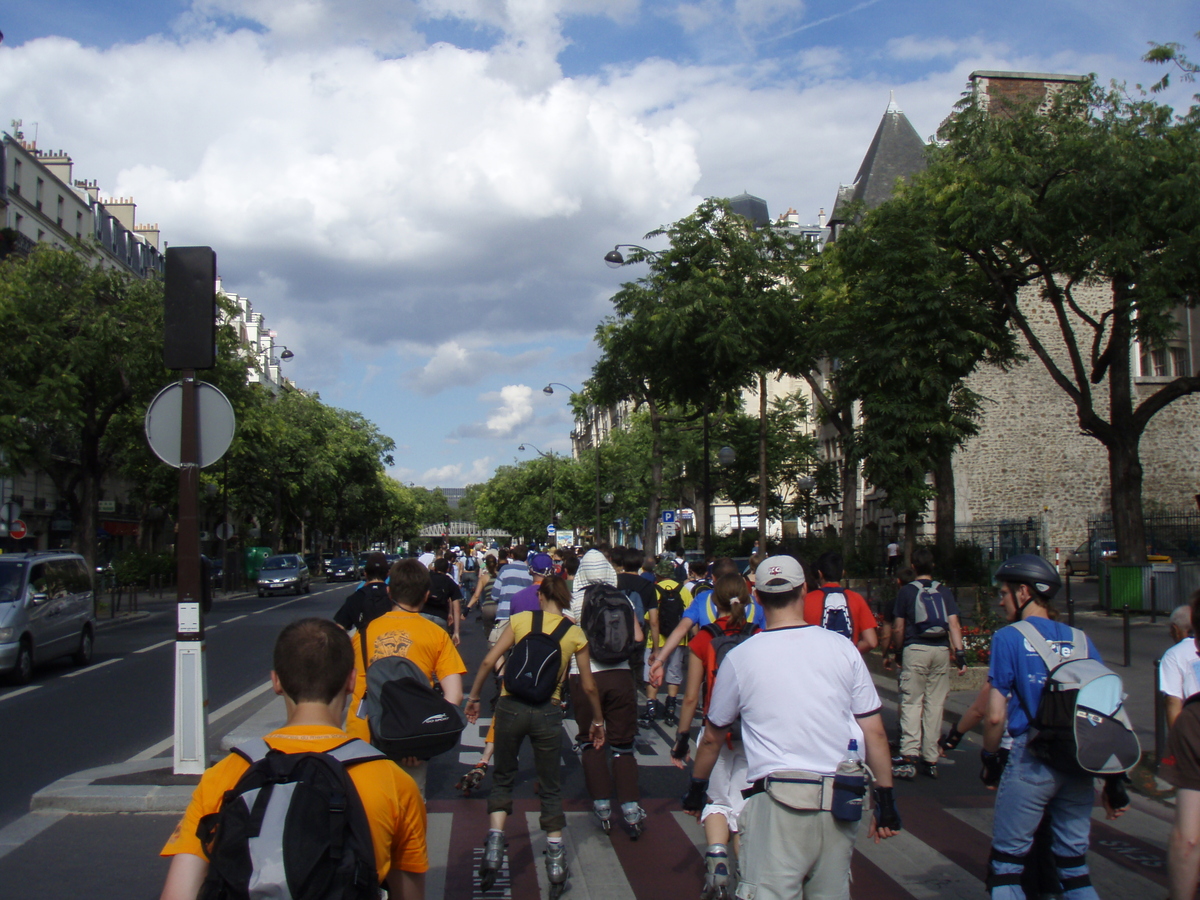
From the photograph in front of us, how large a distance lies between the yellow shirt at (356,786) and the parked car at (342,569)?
60.3 meters

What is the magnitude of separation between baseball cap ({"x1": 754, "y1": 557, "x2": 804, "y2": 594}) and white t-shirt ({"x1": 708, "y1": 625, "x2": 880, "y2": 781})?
0.14 meters

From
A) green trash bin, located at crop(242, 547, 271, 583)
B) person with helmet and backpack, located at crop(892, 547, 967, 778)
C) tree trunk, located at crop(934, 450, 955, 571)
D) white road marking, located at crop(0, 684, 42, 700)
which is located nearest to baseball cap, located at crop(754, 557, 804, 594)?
person with helmet and backpack, located at crop(892, 547, 967, 778)

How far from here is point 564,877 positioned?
5.38 meters

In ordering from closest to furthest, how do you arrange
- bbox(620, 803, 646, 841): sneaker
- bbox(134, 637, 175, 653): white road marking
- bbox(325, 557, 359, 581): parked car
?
1. bbox(620, 803, 646, 841): sneaker
2. bbox(134, 637, 175, 653): white road marking
3. bbox(325, 557, 359, 581): parked car

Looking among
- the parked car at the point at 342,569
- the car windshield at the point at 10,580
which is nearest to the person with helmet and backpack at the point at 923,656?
the car windshield at the point at 10,580

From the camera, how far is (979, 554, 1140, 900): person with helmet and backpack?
403 centimetres

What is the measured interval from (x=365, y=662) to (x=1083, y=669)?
3.12m

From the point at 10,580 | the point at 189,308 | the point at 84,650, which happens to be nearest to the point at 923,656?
the point at 189,308

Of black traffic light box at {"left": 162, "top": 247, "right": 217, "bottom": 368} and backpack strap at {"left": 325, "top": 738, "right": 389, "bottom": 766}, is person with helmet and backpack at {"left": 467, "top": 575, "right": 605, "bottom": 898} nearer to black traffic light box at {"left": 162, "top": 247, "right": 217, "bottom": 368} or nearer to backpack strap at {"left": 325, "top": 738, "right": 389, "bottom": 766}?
backpack strap at {"left": 325, "top": 738, "right": 389, "bottom": 766}

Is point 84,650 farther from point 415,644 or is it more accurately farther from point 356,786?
point 356,786

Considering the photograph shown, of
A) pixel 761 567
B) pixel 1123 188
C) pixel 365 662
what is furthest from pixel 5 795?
pixel 1123 188

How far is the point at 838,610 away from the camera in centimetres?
753

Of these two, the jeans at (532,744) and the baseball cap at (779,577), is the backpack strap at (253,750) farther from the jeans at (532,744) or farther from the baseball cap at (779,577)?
the jeans at (532,744)

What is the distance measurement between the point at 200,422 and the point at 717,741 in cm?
545
